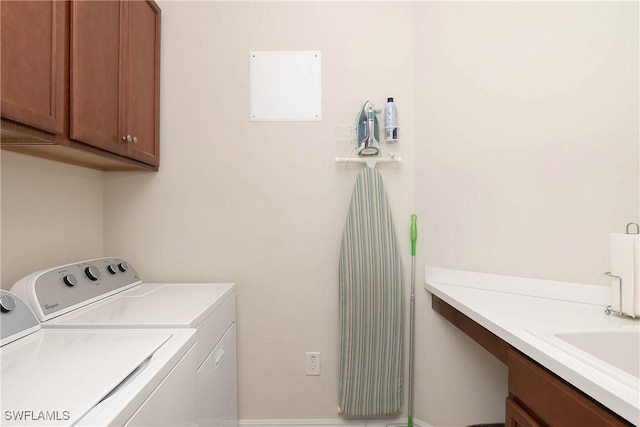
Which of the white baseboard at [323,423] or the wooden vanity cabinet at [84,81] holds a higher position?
the wooden vanity cabinet at [84,81]

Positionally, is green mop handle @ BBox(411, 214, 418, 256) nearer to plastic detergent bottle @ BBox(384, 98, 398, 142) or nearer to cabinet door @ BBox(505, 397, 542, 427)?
plastic detergent bottle @ BBox(384, 98, 398, 142)

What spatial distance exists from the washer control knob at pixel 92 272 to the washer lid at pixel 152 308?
114mm

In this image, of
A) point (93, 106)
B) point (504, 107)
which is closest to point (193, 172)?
point (93, 106)

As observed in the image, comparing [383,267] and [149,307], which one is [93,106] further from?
[383,267]

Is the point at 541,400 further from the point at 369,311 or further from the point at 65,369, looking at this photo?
the point at 65,369

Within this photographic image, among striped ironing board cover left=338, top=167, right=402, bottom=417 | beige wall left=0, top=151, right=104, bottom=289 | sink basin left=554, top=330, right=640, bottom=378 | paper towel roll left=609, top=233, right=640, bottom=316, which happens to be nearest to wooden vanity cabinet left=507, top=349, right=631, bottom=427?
sink basin left=554, top=330, right=640, bottom=378

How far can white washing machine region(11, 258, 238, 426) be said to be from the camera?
1052mm

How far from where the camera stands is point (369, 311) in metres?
1.64

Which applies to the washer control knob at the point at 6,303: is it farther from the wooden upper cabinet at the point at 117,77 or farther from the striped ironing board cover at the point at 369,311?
the striped ironing board cover at the point at 369,311

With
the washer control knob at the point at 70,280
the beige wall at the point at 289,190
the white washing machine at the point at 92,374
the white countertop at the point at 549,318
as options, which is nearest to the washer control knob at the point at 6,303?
the white washing machine at the point at 92,374

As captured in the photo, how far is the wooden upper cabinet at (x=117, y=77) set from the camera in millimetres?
1073

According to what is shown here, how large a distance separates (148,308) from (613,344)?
1646 millimetres

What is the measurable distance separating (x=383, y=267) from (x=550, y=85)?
3.76ft

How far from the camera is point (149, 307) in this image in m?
1.21
